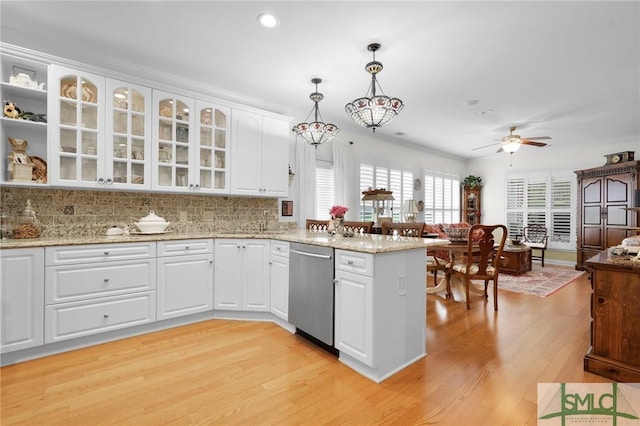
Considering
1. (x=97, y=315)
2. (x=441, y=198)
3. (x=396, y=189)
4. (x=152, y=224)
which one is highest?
(x=396, y=189)

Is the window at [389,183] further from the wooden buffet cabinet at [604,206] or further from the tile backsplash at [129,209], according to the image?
the wooden buffet cabinet at [604,206]

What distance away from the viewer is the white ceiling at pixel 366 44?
2.35m

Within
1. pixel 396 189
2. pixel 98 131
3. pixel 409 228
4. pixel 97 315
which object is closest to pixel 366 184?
pixel 396 189

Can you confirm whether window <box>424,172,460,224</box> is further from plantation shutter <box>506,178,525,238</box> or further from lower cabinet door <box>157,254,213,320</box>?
lower cabinet door <box>157,254,213,320</box>

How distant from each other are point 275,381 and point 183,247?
1.71m

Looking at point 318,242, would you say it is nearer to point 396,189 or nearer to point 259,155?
point 259,155

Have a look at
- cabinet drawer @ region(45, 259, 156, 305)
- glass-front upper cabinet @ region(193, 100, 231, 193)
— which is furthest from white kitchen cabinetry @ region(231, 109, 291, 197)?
cabinet drawer @ region(45, 259, 156, 305)

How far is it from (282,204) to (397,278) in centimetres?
256

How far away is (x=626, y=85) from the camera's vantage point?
367 centimetres

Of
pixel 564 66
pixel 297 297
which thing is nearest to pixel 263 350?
pixel 297 297

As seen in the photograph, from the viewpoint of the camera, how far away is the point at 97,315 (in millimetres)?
2674

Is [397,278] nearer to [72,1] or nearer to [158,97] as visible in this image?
[158,97]

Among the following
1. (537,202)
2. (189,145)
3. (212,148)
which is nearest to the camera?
(189,145)

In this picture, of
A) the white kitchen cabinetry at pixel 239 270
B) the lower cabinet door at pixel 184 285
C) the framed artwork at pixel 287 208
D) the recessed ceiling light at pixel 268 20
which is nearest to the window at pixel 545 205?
the framed artwork at pixel 287 208
